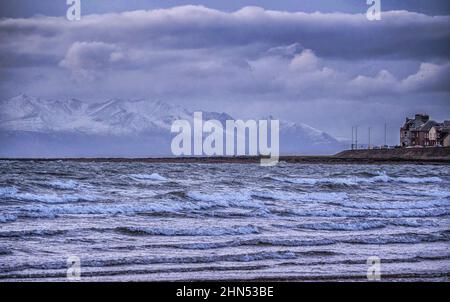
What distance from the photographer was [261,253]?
12281 mm

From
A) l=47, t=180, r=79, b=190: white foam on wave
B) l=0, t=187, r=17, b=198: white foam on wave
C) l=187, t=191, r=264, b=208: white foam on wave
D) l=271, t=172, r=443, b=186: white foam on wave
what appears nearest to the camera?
l=187, t=191, r=264, b=208: white foam on wave

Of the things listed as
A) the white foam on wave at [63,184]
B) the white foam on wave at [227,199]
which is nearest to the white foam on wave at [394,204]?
the white foam on wave at [227,199]

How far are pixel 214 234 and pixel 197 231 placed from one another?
1.35 ft

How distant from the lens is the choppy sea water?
10.9 metres

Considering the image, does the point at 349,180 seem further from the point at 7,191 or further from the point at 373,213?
the point at 7,191

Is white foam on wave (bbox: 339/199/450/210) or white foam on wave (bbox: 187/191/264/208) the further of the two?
white foam on wave (bbox: 339/199/450/210)

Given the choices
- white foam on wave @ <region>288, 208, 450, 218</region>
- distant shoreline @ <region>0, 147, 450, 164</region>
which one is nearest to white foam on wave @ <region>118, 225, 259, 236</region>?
white foam on wave @ <region>288, 208, 450, 218</region>

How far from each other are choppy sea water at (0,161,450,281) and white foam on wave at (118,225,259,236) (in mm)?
21

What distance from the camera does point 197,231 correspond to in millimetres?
15062

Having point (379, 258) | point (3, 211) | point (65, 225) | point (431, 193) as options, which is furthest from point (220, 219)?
point (431, 193)

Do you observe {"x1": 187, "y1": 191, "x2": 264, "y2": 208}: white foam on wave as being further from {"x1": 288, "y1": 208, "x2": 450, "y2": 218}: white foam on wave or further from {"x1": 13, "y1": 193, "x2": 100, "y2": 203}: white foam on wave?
{"x1": 13, "y1": 193, "x2": 100, "y2": 203}: white foam on wave

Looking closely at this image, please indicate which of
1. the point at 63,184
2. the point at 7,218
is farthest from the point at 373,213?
the point at 63,184

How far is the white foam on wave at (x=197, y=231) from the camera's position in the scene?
48.5 ft
